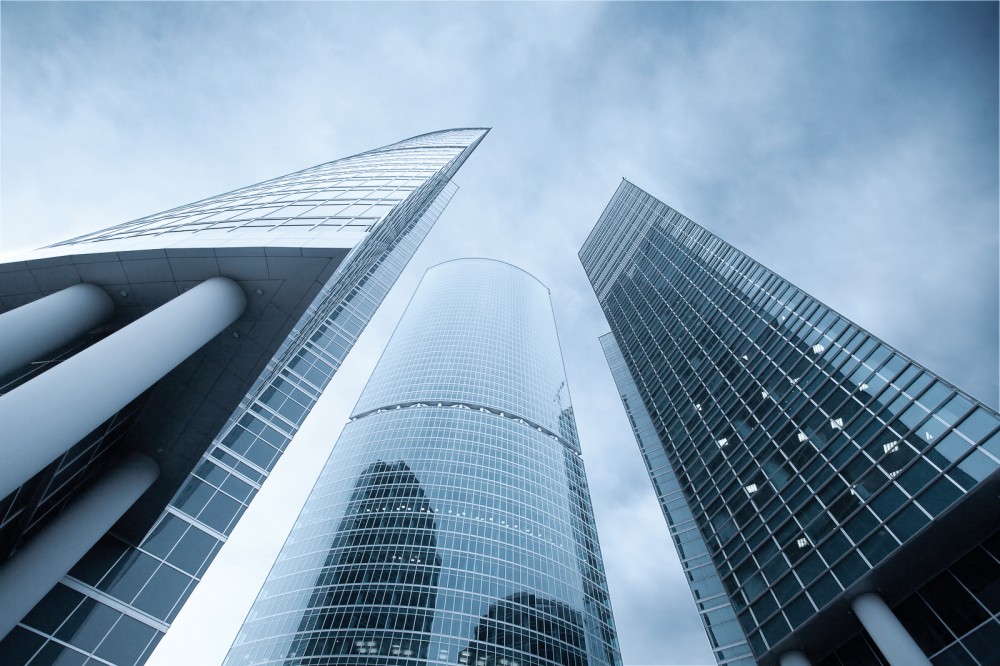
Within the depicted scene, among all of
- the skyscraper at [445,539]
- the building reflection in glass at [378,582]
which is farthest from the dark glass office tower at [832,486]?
the building reflection in glass at [378,582]

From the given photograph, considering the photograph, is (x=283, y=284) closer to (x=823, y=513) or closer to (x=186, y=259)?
(x=186, y=259)

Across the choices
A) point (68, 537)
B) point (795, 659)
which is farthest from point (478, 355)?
point (68, 537)

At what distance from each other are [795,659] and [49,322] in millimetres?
A: 39540

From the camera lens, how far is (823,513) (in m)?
30.5

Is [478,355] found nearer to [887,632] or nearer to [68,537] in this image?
[887,632]

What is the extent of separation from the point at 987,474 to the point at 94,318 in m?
39.0

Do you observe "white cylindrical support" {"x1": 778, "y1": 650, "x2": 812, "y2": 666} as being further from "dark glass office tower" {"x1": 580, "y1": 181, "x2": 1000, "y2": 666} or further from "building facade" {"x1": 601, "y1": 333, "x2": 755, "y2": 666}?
"building facade" {"x1": 601, "y1": 333, "x2": 755, "y2": 666}

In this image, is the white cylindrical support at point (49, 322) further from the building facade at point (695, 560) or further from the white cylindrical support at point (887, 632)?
the building facade at point (695, 560)

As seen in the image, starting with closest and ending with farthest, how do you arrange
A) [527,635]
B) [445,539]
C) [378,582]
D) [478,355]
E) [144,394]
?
[144,394]
[527,635]
[378,582]
[445,539]
[478,355]

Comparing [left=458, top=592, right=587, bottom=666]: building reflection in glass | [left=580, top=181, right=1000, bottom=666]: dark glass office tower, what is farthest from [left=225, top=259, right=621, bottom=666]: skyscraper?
[left=580, top=181, right=1000, bottom=666]: dark glass office tower

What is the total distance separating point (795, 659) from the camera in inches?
1135

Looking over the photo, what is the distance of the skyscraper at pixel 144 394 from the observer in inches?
611

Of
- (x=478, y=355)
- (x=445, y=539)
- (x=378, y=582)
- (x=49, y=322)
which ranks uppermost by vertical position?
(x=478, y=355)

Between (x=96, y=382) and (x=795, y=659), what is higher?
(x=795, y=659)
